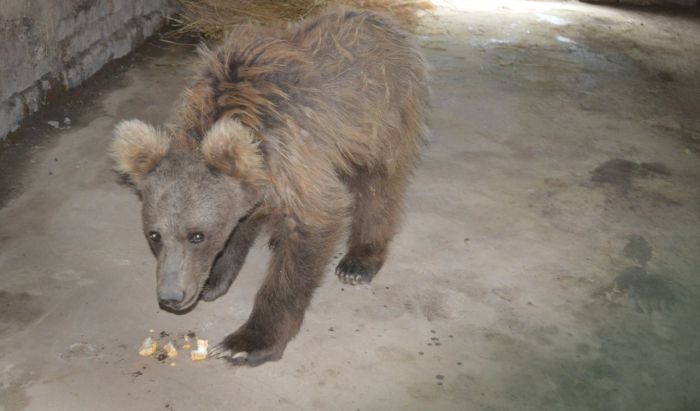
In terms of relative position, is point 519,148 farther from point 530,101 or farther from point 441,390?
point 441,390

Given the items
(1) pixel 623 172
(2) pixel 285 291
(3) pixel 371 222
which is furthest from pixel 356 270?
(1) pixel 623 172

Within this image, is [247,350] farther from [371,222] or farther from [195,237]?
[371,222]

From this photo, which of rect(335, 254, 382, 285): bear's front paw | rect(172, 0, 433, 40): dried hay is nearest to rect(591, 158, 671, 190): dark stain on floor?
rect(335, 254, 382, 285): bear's front paw

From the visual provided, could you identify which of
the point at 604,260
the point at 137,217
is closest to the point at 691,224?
the point at 604,260

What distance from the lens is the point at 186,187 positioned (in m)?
3.23

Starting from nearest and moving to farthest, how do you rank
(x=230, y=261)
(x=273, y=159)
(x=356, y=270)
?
(x=273, y=159)
(x=230, y=261)
(x=356, y=270)

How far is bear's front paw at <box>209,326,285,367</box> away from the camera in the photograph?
343 centimetres

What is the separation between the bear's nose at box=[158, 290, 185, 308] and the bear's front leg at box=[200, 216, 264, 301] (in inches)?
25.3

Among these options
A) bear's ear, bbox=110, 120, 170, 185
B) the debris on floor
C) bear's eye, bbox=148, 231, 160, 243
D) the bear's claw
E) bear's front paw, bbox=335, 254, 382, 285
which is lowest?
the debris on floor

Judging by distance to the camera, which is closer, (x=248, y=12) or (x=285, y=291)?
(x=285, y=291)

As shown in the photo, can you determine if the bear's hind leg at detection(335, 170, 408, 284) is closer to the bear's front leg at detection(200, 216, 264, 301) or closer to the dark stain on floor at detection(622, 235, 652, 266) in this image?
the bear's front leg at detection(200, 216, 264, 301)

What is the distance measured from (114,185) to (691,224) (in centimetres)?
366

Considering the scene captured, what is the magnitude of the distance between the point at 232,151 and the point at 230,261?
0.96 meters

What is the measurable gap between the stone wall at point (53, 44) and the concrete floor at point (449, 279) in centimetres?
18
